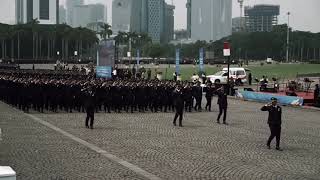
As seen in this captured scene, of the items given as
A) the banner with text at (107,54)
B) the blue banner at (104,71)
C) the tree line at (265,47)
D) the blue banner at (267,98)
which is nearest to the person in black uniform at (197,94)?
the blue banner at (267,98)

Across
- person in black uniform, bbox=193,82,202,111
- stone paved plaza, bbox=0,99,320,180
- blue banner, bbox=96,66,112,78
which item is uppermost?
blue banner, bbox=96,66,112,78

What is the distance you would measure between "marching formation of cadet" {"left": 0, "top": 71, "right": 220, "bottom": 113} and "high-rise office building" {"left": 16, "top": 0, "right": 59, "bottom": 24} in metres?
156

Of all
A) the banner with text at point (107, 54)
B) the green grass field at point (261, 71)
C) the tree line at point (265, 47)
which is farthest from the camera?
the tree line at point (265, 47)

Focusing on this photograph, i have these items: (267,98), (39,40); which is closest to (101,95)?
(267,98)

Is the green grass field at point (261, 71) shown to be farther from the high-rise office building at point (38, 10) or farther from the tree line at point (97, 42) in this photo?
the high-rise office building at point (38, 10)

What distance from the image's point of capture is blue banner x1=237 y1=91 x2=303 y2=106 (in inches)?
1365

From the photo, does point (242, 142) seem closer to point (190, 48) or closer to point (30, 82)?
point (30, 82)

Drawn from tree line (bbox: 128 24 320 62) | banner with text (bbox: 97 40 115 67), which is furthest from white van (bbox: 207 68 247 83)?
tree line (bbox: 128 24 320 62)

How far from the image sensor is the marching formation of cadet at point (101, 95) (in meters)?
27.6

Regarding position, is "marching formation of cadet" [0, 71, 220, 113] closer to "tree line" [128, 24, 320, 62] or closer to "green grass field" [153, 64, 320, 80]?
"green grass field" [153, 64, 320, 80]

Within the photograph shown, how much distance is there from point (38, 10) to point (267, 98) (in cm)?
15740

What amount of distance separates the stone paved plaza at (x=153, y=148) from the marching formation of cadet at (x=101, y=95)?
179 centimetres

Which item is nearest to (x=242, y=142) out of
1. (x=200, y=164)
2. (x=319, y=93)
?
(x=200, y=164)

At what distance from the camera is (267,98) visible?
37.7 meters
